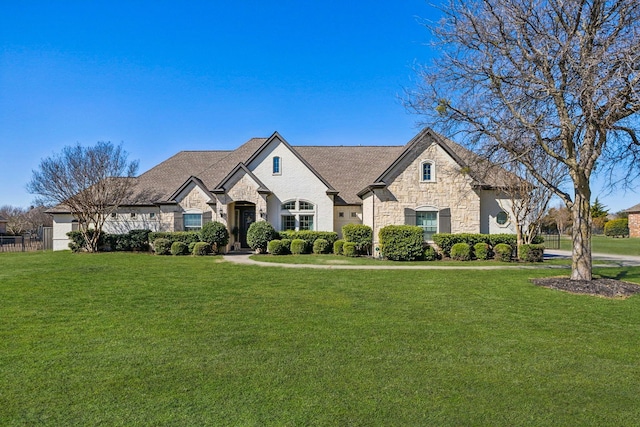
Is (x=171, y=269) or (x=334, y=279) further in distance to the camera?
(x=171, y=269)

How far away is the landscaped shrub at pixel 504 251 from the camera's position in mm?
18688

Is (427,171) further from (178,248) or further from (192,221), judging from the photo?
(178,248)

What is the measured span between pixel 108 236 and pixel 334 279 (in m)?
18.2

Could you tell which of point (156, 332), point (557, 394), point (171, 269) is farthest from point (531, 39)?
point (171, 269)

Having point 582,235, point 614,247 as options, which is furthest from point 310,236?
point 614,247

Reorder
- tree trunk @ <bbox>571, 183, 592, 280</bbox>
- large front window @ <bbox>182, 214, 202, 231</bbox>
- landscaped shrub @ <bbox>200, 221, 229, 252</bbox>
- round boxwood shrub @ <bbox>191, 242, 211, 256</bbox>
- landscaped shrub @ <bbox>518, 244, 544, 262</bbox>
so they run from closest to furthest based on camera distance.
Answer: tree trunk @ <bbox>571, 183, 592, 280</bbox> < landscaped shrub @ <bbox>518, 244, 544, 262</bbox> < round boxwood shrub @ <bbox>191, 242, 211, 256</bbox> < landscaped shrub @ <bbox>200, 221, 229, 252</bbox> < large front window @ <bbox>182, 214, 202, 231</bbox>

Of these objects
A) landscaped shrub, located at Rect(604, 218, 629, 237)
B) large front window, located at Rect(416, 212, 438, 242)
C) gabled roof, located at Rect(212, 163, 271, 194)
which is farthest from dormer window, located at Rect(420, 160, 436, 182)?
landscaped shrub, located at Rect(604, 218, 629, 237)

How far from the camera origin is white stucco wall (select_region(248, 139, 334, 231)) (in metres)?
23.5

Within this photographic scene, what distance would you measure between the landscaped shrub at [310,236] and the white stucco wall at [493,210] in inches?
331

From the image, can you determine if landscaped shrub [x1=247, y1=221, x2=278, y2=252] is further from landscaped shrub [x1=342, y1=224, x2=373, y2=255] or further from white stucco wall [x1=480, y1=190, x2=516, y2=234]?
white stucco wall [x1=480, y1=190, x2=516, y2=234]

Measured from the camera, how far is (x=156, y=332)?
672cm

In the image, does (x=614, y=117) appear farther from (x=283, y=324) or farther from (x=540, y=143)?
(x=283, y=324)

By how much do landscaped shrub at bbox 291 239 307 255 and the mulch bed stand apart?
11891mm

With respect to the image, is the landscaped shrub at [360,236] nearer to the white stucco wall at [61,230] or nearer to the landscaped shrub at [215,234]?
the landscaped shrub at [215,234]
